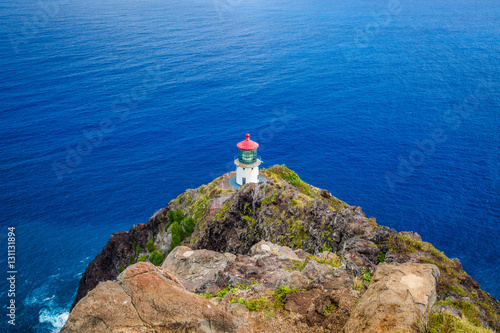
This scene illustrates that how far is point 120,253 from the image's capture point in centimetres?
5725

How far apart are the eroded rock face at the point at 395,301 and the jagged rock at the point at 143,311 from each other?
17.7 feet

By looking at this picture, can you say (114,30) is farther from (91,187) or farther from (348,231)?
(348,231)

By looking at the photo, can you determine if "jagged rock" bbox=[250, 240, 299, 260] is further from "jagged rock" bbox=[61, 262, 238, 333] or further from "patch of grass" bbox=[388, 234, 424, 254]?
"jagged rock" bbox=[61, 262, 238, 333]

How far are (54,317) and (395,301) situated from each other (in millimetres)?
57091

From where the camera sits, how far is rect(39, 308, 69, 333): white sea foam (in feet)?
182

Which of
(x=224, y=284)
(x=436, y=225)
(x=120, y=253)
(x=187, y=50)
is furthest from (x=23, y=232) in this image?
(x=187, y=50)

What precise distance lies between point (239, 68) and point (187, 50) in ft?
105

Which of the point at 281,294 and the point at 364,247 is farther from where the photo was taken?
the point at 364,247

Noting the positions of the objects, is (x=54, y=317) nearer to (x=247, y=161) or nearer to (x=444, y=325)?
(x=247, y=161)

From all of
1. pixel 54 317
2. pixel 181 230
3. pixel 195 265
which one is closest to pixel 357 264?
pixel 195 265

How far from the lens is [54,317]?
186 ft

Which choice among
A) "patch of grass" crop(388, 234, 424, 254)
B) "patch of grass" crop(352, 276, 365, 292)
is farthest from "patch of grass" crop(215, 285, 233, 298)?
"patch of grass" crop(388, 234, 424, 254)

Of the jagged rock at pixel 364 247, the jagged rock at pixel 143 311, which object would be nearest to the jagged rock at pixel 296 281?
the jagged rock at pixel 143 311

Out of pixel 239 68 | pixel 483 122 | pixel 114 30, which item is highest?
pixel 114 30
